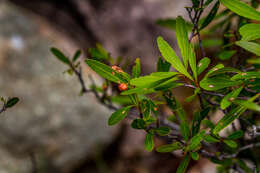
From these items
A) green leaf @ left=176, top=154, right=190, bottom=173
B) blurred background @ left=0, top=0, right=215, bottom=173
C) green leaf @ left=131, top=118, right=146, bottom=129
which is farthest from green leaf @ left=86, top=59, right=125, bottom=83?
blurred background @ left=0, top=0, right=215, bottom=173

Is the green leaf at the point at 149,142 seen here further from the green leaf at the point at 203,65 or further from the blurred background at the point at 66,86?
the blurred background at the point at 66,86

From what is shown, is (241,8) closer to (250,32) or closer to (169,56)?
(250,32)

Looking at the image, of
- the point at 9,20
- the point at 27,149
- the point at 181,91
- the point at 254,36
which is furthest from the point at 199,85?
the point at 9,20

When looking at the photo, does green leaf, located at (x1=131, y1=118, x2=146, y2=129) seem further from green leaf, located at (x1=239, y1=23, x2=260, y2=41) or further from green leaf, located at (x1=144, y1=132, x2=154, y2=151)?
green leaf, located at (x1=239, y1=23, x2=260, y2=41)

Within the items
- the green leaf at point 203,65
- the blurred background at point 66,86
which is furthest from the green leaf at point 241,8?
the blurred background at point 66,86

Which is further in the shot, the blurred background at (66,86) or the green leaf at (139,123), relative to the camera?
the blurred background at (66,86)

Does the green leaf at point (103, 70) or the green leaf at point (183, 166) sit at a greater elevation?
the green leaf at point (103, 70)

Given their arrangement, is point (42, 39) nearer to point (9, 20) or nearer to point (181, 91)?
point (9, 20)
